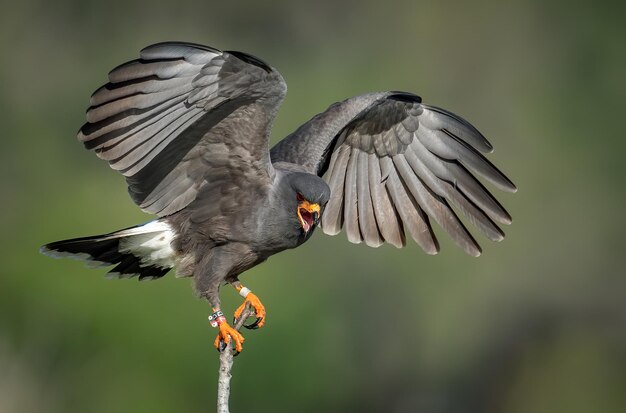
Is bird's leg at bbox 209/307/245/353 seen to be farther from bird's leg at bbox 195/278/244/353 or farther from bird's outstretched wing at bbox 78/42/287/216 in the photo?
bird's outstretched wing at bbox 78/42/287/216

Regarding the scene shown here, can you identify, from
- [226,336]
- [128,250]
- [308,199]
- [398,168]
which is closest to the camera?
[226,336]

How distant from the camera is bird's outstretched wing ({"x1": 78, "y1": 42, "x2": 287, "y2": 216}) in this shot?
20.6 ft

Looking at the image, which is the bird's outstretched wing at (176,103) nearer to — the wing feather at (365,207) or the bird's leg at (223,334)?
the bird's leg at (223,334)

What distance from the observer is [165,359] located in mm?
14961

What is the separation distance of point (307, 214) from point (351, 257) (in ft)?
Answer: 31.0

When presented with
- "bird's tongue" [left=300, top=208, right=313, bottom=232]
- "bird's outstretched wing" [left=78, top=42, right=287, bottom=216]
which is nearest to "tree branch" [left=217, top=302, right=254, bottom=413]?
"bird's tongue" [left=300, top=208, right=313, bottom=232]

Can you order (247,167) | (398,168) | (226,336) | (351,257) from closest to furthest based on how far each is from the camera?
1. (226,336)
2. (247,167)
3. (398,168)
4. (351,257)

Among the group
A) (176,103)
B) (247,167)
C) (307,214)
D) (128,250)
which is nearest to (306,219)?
(307,214)

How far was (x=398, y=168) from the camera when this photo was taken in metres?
8.11

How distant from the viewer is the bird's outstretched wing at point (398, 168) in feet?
25.2

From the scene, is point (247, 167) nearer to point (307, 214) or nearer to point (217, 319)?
point (307, 214)

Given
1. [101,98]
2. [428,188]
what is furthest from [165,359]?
[101,98]

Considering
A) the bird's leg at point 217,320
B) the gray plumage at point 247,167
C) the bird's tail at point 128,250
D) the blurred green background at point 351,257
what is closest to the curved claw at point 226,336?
the bird's leg at point 217,320

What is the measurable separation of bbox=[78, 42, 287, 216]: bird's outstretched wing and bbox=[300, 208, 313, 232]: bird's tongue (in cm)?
52
